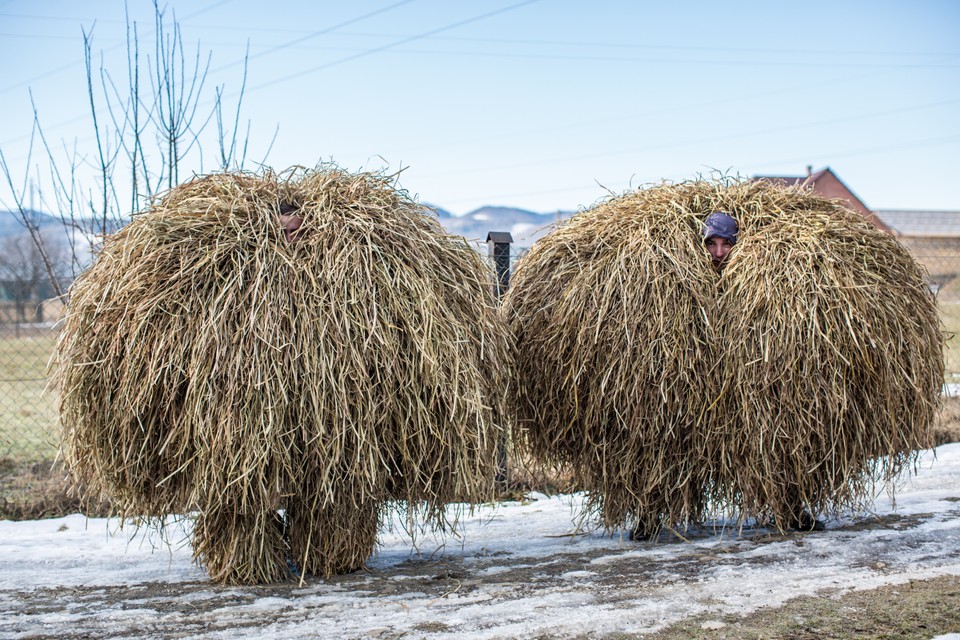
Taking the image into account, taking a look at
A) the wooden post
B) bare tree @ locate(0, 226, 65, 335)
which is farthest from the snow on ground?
the wooden post

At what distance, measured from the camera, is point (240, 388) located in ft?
12.7

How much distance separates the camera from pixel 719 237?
495cm

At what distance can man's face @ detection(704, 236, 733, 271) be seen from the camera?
4918 mm

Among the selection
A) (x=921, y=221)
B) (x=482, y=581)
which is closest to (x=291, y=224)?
(x=482, y=581)

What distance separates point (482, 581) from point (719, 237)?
2.23m

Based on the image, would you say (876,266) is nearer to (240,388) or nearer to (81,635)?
(240,388)

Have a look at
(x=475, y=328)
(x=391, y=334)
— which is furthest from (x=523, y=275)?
(x=391, y=334)

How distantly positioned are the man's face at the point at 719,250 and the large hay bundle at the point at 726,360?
74mm

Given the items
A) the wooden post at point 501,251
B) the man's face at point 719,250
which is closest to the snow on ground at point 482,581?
the man's face at point 719,250

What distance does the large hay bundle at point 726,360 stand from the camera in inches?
183

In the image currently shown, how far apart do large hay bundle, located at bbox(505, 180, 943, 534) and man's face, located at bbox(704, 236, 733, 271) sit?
7cm

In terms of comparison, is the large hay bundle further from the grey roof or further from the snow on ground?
the grey roof

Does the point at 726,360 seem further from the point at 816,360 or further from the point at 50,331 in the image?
the point at 50,331

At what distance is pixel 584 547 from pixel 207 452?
7.17 ft
